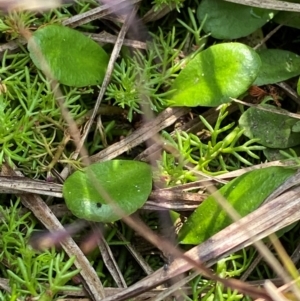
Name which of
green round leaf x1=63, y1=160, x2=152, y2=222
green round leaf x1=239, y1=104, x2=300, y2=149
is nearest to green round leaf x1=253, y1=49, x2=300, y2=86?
green round leaf x1=239, y1=104, x2=300, y2=149

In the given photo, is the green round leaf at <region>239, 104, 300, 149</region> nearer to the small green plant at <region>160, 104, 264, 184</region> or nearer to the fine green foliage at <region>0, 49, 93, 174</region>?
the small green plant at <region>160, 104, 264, 184</region>

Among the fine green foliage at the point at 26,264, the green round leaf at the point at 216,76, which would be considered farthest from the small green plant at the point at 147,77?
the fine green foliage at the point at 26,264

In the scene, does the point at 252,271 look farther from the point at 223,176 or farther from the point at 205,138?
the point at 205,138

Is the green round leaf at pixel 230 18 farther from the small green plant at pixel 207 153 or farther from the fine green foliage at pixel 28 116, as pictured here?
the fine green foliage at pixel 28 116

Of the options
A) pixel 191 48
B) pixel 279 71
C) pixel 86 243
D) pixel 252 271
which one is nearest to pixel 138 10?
pixel 191 48

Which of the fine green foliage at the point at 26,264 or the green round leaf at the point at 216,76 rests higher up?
the green round leaf at the point at 216,76
